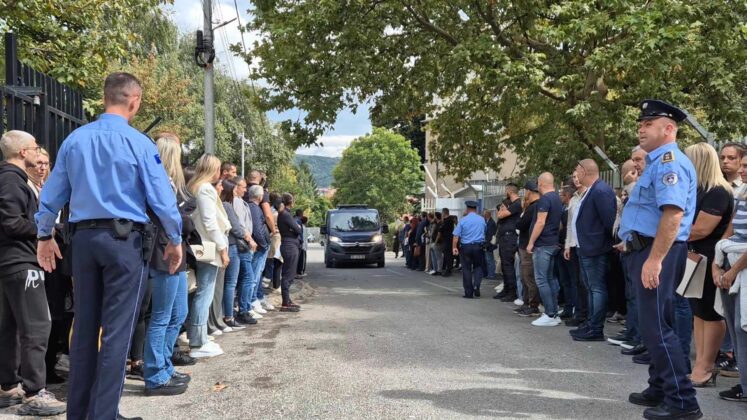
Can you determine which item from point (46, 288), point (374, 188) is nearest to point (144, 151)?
point (46, 288)

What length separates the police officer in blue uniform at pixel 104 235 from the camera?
3805 mm

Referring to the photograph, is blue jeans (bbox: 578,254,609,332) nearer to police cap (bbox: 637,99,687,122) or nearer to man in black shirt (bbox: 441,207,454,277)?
police cap (bbox: 637,99,687,122)

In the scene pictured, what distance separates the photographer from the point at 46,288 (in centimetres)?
534

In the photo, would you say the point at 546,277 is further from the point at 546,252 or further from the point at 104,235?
the point at 104,235

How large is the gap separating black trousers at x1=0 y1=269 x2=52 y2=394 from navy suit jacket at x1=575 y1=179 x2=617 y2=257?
5.54m

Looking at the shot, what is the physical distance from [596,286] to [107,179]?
567cm

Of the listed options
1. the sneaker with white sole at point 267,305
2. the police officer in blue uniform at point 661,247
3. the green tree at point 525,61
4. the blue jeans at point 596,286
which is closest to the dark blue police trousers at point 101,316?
the police officer in blue uniform at point 661,247

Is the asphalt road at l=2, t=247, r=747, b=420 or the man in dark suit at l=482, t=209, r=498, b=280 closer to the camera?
the asphalt road at l=2, t=247, r=747, b=420

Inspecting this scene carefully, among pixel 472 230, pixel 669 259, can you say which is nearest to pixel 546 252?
pixel 472 230

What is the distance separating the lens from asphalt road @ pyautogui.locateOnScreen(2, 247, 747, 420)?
186 inches

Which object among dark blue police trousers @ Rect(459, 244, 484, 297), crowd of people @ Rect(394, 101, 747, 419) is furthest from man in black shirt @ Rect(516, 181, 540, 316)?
dark blue police trousers @ Rect(459, 244, 484, 297)

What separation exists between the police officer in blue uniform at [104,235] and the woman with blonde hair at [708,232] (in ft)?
13.7

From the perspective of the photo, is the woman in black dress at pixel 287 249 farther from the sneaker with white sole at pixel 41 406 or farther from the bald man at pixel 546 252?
the sneaker with white sole at pixel 41 406

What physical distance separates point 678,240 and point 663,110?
3.02ft
